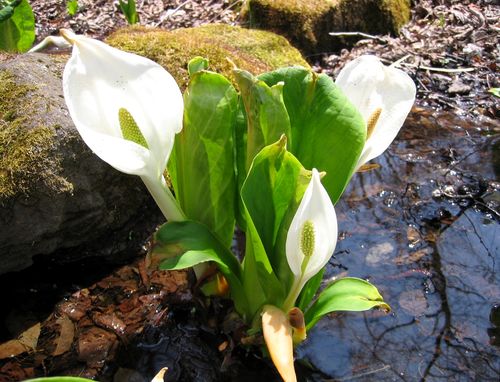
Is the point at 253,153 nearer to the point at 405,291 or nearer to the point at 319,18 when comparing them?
the point at 405,291

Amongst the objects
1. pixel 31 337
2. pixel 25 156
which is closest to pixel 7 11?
pixel 25 156

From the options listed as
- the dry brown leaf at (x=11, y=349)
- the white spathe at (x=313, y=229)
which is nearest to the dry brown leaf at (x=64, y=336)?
the dry brown leaf at (x=11, y=349)

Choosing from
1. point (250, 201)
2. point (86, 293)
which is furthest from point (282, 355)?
point (86, 293)

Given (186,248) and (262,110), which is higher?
(262,110)

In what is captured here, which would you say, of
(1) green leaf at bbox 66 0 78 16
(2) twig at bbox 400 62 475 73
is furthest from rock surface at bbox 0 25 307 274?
(1) green leaf at bbox 66 0 78 16

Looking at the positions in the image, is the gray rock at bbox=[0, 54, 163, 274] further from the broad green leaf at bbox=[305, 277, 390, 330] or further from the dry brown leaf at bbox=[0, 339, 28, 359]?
the broad green leaf at bbox=[305, 277, 390, 330]

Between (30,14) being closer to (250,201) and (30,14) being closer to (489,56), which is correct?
(250,201)

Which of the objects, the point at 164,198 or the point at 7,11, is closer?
the point at 164,198
